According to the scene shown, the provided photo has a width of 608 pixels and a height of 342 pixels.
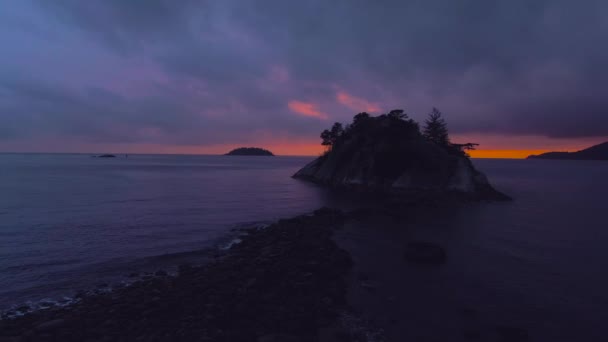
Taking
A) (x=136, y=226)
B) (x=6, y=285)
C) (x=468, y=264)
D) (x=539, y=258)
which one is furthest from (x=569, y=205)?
(x=6, y=285)

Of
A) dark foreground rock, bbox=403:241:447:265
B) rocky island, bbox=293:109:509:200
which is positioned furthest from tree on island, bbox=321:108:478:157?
dark foreground rock, bbox=403:241:447:265

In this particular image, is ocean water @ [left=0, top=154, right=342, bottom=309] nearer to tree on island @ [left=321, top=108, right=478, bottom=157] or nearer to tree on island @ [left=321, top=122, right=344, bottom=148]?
tree on island @ [left=321, top=108, right=478, bottom=157]

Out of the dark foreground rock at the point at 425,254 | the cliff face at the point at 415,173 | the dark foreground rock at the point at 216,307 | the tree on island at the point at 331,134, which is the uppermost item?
the tree on island at the point at 331,134

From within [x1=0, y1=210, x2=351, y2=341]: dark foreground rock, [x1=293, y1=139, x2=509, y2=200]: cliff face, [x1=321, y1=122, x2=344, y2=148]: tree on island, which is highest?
[x1=321, y1=122, x2=344, y2=148]: tree on island

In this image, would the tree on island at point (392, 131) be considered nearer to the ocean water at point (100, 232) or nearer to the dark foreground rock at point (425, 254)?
the ocean water at point (100, 232)

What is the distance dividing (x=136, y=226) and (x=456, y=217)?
33596mm

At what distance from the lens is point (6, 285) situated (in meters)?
15.7

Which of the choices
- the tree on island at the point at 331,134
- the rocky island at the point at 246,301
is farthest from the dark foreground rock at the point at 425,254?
the tree on island at the point at 331,134

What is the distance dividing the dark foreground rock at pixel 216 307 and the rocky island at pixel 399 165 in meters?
36.9

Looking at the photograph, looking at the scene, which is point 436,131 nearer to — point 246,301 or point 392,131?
point 392,131

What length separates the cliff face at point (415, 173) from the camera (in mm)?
49094

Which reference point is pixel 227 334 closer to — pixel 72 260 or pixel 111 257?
pixel 111 257

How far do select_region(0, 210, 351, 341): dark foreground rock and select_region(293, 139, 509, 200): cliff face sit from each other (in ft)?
120

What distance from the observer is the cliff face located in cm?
4909
